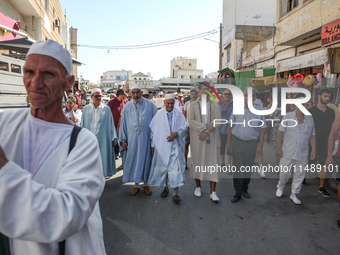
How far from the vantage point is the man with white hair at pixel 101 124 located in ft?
17.0

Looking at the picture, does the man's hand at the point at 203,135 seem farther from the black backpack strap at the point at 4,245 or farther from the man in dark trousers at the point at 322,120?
the black backpack strap at the point at 4,245

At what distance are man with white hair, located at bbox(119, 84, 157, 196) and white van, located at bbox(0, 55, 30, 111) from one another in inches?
101

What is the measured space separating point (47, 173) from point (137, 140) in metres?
3.91

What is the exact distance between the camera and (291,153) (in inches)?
172

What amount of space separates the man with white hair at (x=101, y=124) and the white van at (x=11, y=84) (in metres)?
1.66

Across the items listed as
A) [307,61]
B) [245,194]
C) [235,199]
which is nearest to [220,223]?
[235,199]

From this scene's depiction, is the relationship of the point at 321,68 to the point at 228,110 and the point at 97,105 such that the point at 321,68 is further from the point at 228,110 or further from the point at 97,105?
the point at 97,105


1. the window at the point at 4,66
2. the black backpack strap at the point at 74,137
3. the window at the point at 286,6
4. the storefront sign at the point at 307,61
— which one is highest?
the window at the point at 286,6

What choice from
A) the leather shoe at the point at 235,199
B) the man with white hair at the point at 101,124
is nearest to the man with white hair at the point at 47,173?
the leather shoe at the point at 235,199

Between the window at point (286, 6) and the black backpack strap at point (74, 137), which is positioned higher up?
the window at point (286, 6)

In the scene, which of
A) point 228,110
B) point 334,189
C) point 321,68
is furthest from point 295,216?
point 321,68

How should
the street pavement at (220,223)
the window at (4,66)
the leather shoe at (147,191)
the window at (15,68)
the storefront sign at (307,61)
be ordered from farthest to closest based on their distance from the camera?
the storefront sign at (307,61)
the window at (15,68)
the window at (4,66)
the leather shoe at (147,191)
the street pavement at (220,223)

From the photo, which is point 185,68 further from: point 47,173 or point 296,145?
point 47,173

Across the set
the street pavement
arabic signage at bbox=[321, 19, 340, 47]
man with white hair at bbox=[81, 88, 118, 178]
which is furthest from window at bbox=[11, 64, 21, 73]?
arabic signage at bbox=[321, 19, 340, 47]
